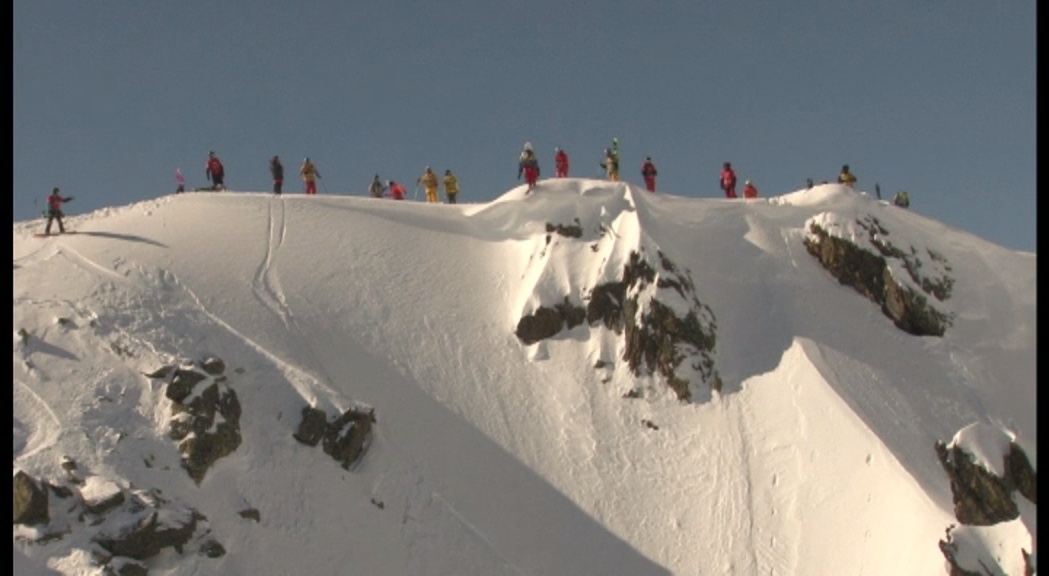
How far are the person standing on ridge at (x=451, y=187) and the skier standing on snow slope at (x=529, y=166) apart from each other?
3221 mm

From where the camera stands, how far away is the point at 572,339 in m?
21.6

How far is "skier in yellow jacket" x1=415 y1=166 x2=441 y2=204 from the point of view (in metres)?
28.9

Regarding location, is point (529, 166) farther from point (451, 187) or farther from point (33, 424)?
point (33, 424)

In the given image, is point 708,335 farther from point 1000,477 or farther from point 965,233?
point 965,233

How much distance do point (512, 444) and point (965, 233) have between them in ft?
52.7

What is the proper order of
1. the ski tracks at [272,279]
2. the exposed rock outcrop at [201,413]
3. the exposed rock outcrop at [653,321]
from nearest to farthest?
the exposed rock outcrop at [201,413]
the ski tracks at [272,279]
the exposed rock outcrop at [653,321]

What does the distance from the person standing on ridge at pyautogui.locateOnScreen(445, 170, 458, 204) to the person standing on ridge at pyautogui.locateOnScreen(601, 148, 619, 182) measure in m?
4.52

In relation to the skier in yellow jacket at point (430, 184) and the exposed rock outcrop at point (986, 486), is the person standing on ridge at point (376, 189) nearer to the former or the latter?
the skier in yellow jacket at point (430, 184)

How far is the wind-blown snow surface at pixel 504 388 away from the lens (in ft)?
52.3

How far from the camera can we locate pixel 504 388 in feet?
66.0

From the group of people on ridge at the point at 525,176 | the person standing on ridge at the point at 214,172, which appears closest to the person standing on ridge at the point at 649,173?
the group of people on ridge at the point at 525,176

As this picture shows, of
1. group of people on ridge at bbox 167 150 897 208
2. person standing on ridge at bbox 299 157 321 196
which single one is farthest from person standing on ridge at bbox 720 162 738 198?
person standing on ridge at bbox 299 157 321 196

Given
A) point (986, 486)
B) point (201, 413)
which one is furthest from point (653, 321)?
point (201, 413)

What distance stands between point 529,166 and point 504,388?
7.88 meters
